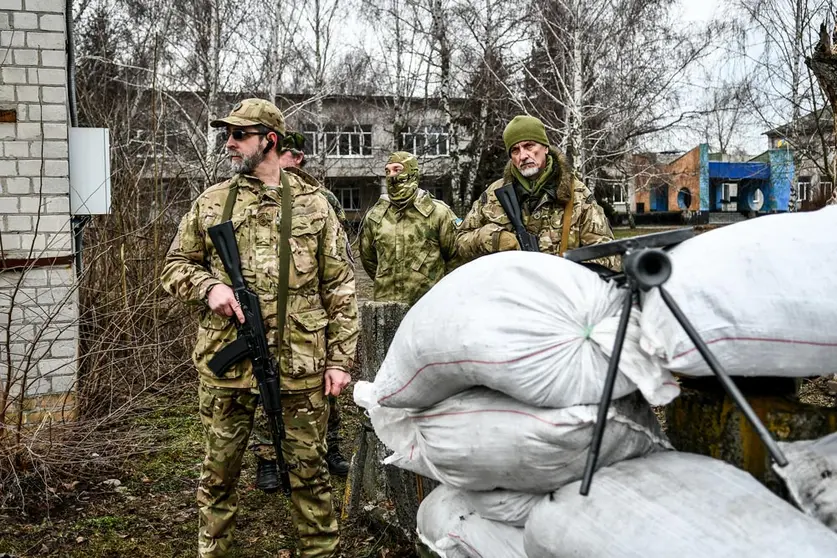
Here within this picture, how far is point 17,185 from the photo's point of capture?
17.4 ft

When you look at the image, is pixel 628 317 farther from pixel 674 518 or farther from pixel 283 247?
pixel 283 247

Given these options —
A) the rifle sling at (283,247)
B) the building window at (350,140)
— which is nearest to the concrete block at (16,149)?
the rifle sling at (283,247)

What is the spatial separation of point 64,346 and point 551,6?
14.0 m

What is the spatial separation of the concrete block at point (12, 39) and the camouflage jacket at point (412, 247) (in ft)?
9.08

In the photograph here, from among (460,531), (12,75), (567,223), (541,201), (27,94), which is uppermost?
(12,75)

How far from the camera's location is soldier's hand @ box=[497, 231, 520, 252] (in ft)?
Result: 11.7

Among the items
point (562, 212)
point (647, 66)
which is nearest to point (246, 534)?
point (562, 212)

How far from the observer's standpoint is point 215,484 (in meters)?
3.02

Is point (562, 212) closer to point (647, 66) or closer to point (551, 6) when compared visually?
point (551, 6)

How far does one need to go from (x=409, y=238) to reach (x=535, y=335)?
3.81 metres

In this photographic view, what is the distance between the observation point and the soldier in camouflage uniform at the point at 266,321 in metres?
Result: 2.99

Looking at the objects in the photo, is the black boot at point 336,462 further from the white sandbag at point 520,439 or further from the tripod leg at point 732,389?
the tripod leg at point 732,389

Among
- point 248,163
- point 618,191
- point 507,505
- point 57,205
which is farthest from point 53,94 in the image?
point 618,191

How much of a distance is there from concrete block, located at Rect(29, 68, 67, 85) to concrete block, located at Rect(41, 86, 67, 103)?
0.04 meters
